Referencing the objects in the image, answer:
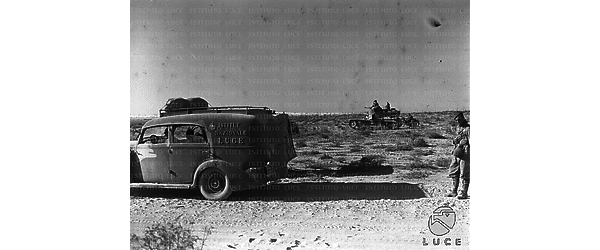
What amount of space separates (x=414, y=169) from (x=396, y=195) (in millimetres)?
686

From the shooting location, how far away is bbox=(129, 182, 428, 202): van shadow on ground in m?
4.96

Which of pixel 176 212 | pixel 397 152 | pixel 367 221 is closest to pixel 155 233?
pixel 176 212

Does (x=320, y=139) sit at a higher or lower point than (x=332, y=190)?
higher

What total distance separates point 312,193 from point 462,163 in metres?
1.57

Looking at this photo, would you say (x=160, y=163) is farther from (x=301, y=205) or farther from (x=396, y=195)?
(x=396, y=195)

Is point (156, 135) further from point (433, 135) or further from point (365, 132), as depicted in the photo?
point (433, 135)

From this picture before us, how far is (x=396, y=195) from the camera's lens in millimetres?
5117

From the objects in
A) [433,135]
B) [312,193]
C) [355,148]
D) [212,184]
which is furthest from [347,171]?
[212,184]

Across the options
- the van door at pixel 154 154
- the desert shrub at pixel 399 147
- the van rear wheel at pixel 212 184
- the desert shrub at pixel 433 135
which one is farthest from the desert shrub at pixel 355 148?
the van door at pixel 154 154

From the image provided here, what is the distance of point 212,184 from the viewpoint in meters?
4.87

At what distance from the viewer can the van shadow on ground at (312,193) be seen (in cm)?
496

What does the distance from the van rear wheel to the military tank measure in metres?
1.44

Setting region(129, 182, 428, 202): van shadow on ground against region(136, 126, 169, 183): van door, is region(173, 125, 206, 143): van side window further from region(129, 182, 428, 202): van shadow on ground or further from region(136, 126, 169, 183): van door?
region(129, 182, 428, 202): van shadow on ground

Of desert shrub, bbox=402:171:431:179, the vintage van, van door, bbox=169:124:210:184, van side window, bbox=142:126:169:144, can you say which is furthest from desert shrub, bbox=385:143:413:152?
van side window, bbox=142:126:169:144
